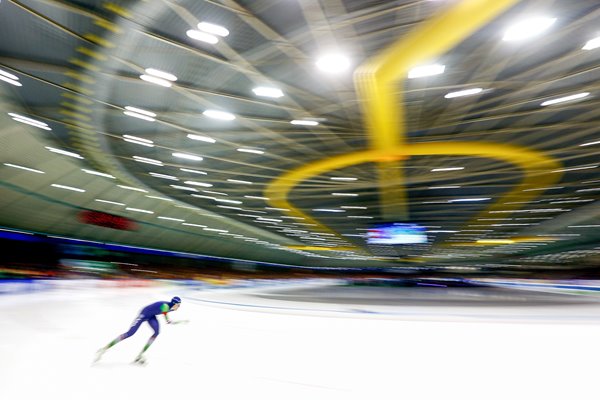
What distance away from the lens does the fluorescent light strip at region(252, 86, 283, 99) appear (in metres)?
12.1

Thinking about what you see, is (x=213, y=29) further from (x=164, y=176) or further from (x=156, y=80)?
(x=164, y=176)

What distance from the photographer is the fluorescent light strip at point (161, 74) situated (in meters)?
11.0

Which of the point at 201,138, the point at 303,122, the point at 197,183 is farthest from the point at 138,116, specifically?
the point at 197,183

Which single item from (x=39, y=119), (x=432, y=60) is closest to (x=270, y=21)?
(x=432, y=60)

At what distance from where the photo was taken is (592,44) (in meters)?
9.55

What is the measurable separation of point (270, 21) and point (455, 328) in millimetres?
9220

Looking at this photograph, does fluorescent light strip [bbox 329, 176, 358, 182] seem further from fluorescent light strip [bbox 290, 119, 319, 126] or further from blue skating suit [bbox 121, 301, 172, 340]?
blue skating suit [bbox 121, 301, 172, 340]

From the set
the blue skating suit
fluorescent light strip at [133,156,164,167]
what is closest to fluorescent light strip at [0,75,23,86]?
fluorescent light strip at [133,156,164,167]

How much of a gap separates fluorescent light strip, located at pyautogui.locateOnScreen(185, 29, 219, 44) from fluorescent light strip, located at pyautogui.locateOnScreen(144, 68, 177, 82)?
2248 millimetres

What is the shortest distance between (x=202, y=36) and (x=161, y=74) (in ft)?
8.67

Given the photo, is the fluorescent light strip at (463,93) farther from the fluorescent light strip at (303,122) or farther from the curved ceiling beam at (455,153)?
the fluorescent light strip at (303,122)

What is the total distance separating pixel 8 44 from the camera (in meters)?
10.1

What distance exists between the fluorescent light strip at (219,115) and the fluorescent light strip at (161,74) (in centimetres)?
252

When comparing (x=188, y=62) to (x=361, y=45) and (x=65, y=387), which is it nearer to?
(x=361, y=45)
